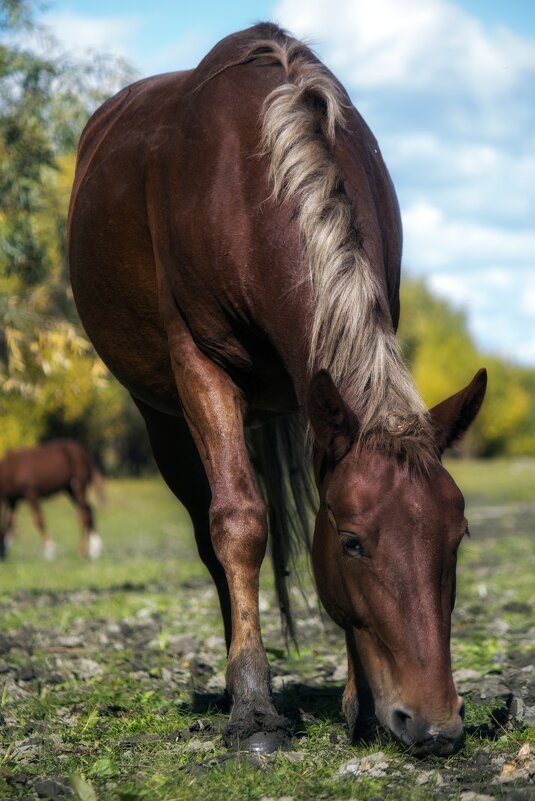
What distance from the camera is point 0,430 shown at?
3056 cm

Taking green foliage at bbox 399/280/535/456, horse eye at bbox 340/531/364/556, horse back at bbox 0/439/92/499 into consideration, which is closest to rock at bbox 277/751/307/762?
horse eye at bbox 340/531/364/556

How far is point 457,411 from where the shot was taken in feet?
10.6

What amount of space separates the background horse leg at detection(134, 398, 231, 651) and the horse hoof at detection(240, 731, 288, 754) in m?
1.29

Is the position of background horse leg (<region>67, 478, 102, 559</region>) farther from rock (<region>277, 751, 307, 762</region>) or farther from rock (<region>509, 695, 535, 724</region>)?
rock (<region>277, 751, 307, 762</region>)

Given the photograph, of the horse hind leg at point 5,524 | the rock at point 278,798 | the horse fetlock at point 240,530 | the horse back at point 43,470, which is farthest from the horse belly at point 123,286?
the horse back at point 43,470

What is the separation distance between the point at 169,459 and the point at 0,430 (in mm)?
26728

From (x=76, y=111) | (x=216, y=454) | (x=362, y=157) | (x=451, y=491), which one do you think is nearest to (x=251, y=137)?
(x=362, y=157)

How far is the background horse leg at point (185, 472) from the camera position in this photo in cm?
477

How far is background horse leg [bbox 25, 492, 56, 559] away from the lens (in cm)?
1995

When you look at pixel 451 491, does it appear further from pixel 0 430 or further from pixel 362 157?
pixel 0 430

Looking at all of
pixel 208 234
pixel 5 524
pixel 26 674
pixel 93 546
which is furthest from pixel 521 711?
pixel 5 524

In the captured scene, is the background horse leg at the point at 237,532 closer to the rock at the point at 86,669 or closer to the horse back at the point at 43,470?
the rock at the point at 86,669

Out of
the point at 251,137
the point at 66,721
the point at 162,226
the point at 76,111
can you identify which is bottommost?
the point at 66,721

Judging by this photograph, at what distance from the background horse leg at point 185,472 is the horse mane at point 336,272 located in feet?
4.97
